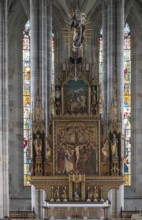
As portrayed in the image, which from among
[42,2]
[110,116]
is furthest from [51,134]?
[42,2]

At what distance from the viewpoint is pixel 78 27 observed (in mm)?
28312

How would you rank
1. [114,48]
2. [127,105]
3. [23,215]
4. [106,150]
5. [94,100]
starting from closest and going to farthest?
1. [106,150]
2. [94,100]
3. [23,215]
4. [114,48]
5. [127,105]

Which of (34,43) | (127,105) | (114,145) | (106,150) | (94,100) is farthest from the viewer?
(127,105)

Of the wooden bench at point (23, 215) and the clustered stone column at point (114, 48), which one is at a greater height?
the clustered stone column at point (114, 48)

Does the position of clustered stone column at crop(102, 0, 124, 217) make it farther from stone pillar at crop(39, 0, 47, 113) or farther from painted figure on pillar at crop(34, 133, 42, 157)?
painted figure on pillar at crop(34, 133, 42, 157)

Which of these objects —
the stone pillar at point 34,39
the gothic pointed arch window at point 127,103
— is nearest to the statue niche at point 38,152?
the stone pillar at point 34,39

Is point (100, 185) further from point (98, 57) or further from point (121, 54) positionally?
point (98, 57)

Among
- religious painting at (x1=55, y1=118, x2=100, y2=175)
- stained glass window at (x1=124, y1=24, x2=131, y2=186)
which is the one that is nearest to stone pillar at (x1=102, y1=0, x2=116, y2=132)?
religious painting at (x1=55, y1=118, x2=100, y2=175)

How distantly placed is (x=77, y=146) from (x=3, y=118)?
217 inches

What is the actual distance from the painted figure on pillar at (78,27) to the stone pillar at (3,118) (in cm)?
495

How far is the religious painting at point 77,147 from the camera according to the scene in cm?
2744

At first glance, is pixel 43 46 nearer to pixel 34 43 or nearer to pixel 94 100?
pixel 34 43

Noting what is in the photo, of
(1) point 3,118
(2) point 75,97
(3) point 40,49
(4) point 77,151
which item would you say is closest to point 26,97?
(1) point 3,118

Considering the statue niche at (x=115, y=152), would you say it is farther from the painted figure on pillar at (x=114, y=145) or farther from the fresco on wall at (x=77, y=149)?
the fresco on wall at (x=77, y=149)
